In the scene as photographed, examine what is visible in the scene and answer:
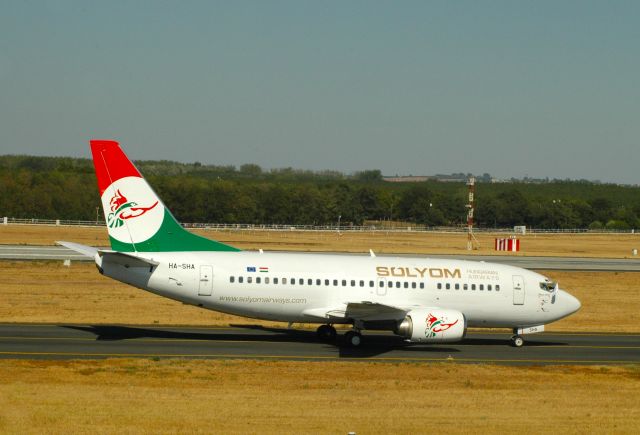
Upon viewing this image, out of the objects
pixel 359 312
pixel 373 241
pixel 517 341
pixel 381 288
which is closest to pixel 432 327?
pixel 359 312

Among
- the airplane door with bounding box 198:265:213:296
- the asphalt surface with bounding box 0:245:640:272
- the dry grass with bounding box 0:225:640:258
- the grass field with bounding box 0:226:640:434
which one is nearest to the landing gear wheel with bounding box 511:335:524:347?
the grass field with bounding box 0:226:640:434

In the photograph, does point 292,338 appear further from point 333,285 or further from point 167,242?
point 167,242

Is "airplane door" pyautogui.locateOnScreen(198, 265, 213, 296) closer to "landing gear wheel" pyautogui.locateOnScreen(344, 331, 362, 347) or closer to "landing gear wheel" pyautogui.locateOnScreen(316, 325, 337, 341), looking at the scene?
"landing gear wheel" pyautogui.locateOnScreen(316, 325, 337, 341)

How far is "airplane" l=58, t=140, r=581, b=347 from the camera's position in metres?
32.0

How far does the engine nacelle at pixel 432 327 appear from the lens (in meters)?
31.6

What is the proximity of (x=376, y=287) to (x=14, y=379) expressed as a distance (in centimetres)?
1417

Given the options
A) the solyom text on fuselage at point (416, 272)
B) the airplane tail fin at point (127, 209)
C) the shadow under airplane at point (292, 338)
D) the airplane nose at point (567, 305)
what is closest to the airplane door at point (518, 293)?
the airplane nose at point (567, 305)

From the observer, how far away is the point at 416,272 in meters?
34.5

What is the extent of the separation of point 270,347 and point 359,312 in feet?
11.7

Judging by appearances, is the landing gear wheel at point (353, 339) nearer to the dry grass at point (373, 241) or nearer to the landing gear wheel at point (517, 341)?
the landing gear wheel at point (517, 341)

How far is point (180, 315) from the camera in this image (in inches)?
1640

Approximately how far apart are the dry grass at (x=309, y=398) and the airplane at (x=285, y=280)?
3507mm

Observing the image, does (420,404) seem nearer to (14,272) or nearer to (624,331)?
(624,331)

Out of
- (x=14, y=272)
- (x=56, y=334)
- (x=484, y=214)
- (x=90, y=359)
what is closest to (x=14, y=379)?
(x=90, y=359)
